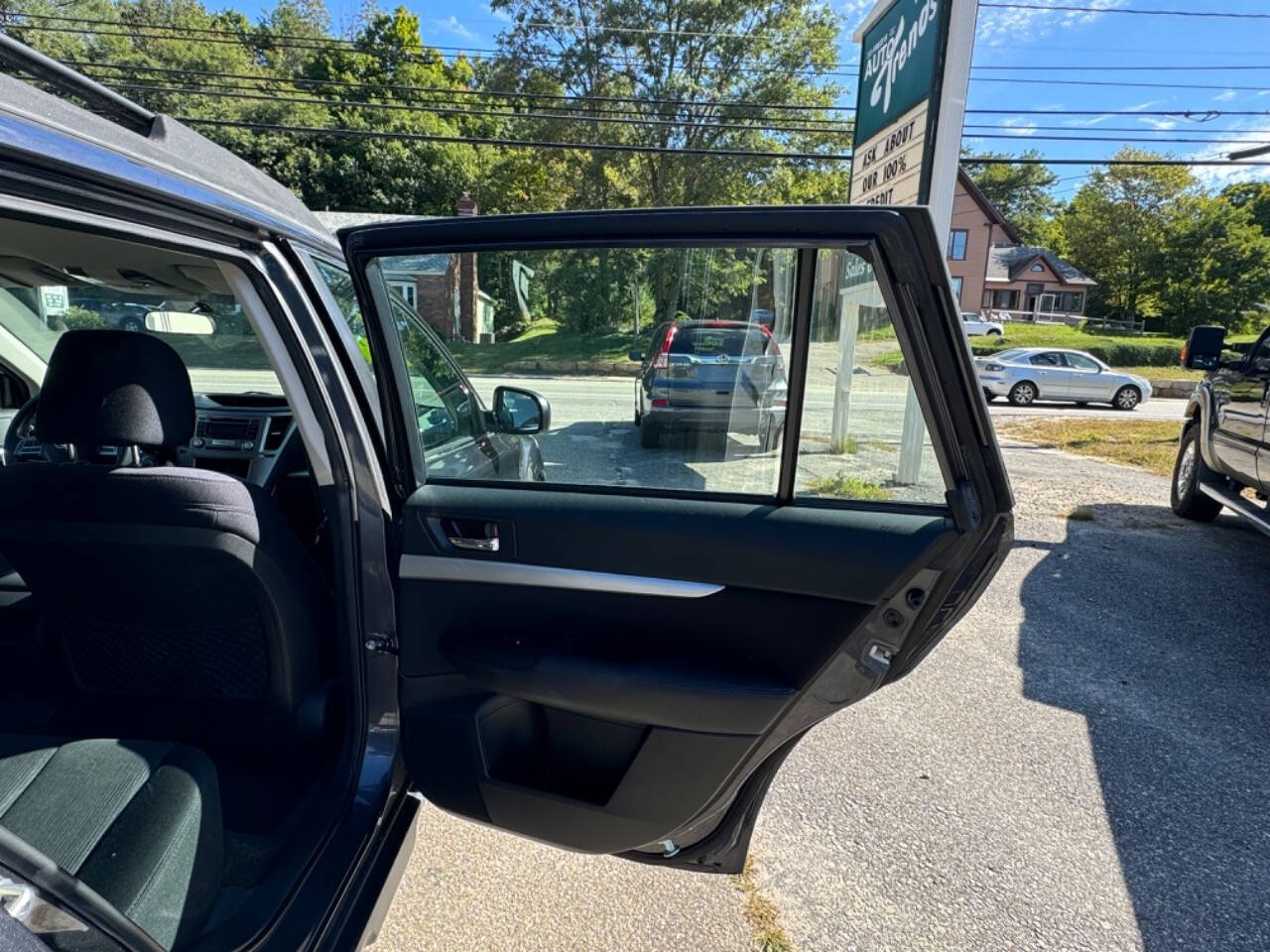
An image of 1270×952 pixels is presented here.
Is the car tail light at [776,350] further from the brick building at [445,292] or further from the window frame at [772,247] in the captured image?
the brick building at [445,292]

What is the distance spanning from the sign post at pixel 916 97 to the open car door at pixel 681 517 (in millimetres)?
3601

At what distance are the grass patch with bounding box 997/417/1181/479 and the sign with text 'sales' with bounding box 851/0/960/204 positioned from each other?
585 cm

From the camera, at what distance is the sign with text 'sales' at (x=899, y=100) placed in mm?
5250

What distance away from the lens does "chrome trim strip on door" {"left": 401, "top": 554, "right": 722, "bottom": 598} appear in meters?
1.54

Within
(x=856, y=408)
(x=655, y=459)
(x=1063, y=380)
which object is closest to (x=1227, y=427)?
(x=856, y=408)

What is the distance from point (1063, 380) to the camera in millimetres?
18234

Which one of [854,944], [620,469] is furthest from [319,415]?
[854,944]

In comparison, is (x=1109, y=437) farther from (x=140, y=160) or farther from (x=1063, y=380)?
(x=140, y=160)

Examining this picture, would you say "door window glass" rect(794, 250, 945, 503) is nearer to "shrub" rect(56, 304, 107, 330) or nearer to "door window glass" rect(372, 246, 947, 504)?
"door window glass" rect(372, 246, 947, 504)

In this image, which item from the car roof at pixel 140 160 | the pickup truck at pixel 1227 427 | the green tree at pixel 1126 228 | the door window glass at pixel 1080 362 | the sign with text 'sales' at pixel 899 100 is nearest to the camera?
the car roof at pixel 140 160

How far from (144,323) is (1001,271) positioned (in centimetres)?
5683

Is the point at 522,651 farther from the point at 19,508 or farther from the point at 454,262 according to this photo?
the point at 19,508

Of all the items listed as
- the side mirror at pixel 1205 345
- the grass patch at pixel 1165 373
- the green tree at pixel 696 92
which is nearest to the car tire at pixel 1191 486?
the side mirror at pixel 1205 345

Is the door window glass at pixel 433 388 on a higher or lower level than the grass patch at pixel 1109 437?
higher
